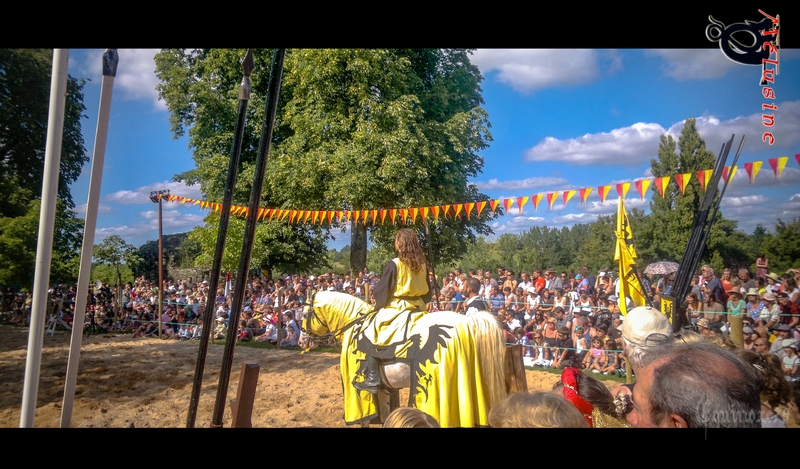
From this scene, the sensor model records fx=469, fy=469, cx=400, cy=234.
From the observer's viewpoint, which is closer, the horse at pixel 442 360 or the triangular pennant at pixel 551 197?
the horse at pixel 442 360

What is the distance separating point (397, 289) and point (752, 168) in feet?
13.2

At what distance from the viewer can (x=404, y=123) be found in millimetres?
9273

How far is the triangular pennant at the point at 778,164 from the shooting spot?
4570mm

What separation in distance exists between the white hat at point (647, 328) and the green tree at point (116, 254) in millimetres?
8930

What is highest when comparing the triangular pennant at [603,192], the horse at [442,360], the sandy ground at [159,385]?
the triangular pennant at [603,192]

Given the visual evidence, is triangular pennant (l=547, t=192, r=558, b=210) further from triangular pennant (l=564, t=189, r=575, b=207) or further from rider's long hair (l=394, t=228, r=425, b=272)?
rider's long hair (l=394, t=228, r=425, b=272)

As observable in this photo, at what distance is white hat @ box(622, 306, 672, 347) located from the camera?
2.35 metres

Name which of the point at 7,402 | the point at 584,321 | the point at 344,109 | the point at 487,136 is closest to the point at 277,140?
the point at 344,109

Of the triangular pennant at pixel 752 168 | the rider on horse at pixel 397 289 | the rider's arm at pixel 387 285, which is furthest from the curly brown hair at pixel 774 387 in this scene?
the triangular pennant at pixel 752 168

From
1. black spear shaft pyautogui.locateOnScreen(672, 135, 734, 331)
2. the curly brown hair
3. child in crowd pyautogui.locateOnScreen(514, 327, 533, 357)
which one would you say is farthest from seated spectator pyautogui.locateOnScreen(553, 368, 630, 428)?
child in crowd pyautogui.locateOnScreen(514, 327, 533, 357)

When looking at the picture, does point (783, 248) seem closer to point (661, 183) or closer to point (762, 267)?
point (762, 267)

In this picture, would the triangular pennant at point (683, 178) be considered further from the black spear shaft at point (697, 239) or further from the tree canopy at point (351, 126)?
the tree canopy at point (351, 126)
